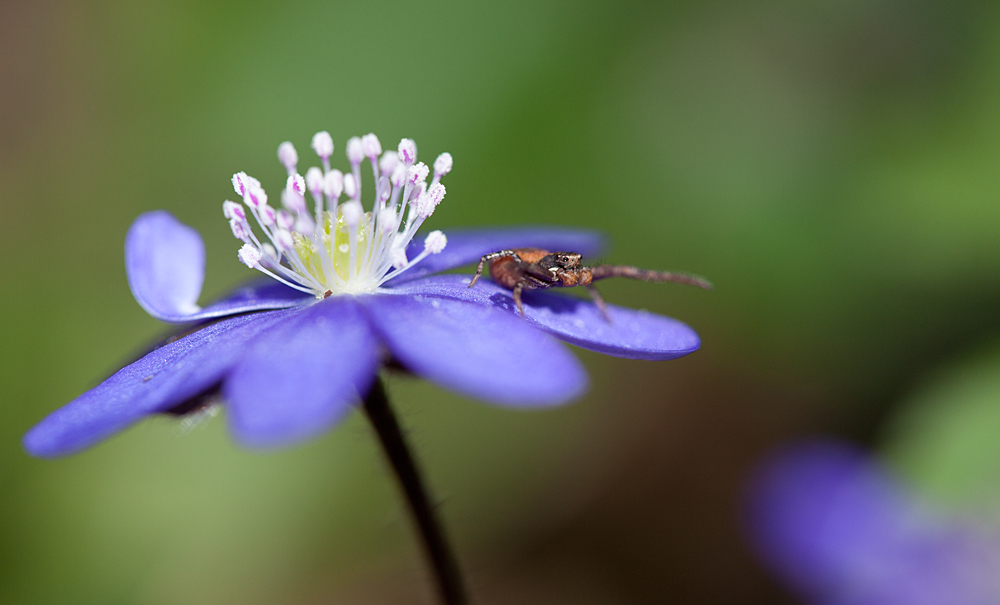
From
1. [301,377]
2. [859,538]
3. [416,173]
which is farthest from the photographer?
[859,538]

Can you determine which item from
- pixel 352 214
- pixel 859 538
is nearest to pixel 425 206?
pixel 352 214

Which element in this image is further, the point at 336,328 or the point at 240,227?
the point at 240,227

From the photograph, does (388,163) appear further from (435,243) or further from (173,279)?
(173,279)

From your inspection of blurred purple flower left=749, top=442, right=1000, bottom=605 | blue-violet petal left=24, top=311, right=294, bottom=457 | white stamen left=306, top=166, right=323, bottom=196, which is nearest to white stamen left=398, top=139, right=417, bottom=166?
white stamen left=306, top=166, right=323, bottom=196

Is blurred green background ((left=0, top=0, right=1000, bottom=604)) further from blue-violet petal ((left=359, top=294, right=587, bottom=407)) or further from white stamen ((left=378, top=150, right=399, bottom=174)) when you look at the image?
blue-violet petal ((left=359, top=294, right=587, bottom=407))

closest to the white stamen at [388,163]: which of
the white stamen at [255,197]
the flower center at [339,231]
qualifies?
the flower center at [339,231]

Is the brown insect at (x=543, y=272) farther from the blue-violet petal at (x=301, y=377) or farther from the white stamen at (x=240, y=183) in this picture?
the white stamen at (x=240, y=183)

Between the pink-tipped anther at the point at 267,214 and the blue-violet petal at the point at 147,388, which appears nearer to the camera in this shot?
the blue-violet petal at the point at 147,388
